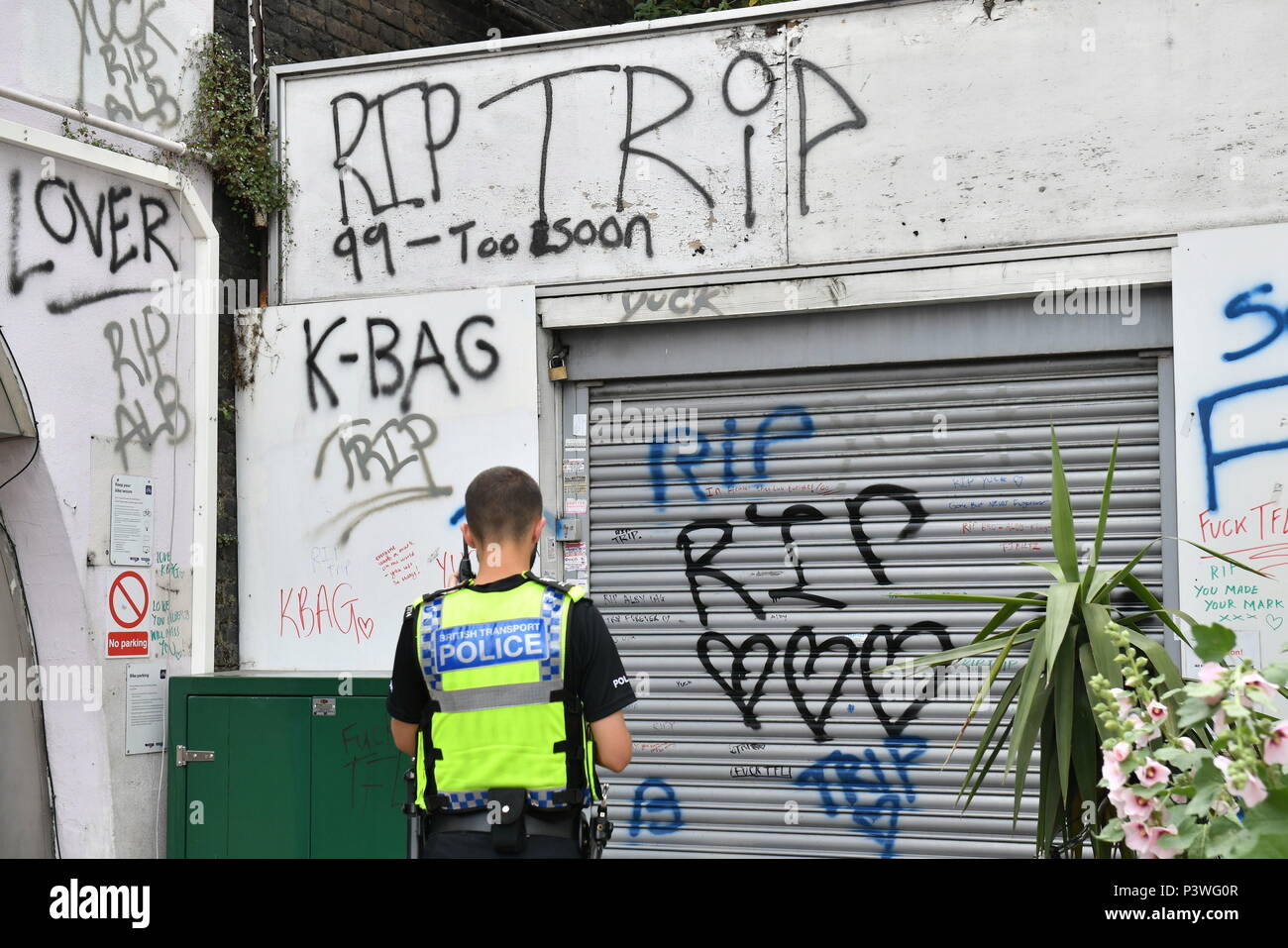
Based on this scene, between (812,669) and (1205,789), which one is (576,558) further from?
(1205,789)

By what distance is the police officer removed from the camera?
12.1 ft

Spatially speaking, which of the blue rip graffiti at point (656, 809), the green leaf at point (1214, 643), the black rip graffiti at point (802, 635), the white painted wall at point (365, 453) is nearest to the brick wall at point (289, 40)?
the white painted wall at point (365, 453)

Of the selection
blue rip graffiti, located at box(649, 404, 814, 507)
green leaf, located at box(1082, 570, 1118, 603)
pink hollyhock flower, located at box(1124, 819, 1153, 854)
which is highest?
blue rip graffiti, located at box(649, 404, 814, 507)

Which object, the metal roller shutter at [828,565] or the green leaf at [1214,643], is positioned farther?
the metal roller shutter at [828,565]

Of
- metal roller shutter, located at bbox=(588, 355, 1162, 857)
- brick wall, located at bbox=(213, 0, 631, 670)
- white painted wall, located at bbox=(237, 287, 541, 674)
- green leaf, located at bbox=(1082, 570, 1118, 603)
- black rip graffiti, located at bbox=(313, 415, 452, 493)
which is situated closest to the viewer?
green leaf, located at bbox=(1082, 570, 1118, 603)

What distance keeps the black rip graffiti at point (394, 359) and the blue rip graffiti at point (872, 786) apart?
2681 millimetres

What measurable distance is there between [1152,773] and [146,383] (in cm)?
595

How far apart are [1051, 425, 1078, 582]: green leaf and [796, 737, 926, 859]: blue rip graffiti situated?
2482 mm

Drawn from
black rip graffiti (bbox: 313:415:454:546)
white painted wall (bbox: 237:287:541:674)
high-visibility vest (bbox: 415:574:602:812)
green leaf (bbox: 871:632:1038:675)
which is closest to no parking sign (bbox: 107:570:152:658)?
white painted wall (bbox: 237:287:541:674)

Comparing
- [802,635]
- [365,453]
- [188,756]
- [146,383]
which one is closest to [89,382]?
[146,383]

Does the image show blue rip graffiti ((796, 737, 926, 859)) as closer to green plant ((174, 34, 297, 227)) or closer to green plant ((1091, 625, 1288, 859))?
green plant ((174, 34, 297, 227))

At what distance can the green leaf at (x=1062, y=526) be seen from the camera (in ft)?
13.9

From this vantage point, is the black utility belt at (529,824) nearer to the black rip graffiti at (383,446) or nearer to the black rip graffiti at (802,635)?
the black rip graffiti at (802,635)
